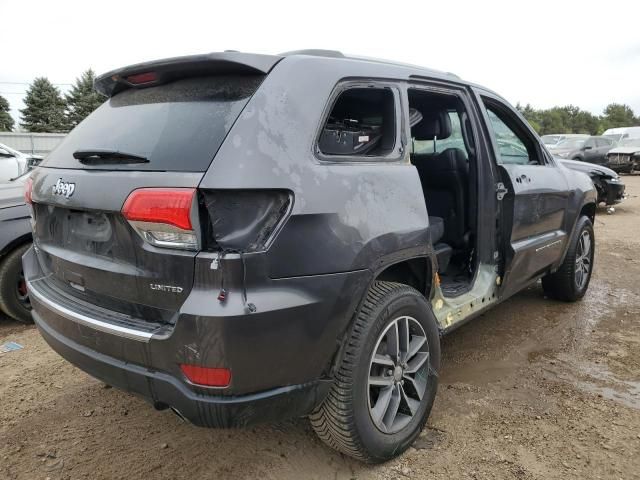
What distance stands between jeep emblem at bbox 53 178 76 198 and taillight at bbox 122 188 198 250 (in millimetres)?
429

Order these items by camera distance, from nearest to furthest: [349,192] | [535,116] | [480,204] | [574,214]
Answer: [349,192]
[480,204]
[574,214]
[535,116]

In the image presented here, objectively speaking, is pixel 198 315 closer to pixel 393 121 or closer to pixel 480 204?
Result: pixel 393 121

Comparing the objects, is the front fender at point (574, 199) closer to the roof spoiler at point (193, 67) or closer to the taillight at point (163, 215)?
the roof spoiler at point (193, 67)

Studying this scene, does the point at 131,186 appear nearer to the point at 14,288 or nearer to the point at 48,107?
the point at 14,288

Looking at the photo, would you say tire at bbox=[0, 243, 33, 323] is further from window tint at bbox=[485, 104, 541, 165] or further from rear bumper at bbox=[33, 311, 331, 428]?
window tint at bbox=[485, 104, 541, 165]

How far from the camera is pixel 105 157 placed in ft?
6.97

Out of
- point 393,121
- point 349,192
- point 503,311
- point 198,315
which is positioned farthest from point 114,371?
A: point 503,311

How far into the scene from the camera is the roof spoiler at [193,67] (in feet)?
6.57

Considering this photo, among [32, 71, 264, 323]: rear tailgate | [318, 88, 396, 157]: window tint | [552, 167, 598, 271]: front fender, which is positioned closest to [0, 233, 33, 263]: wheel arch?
[32, 71, 264, 323]: rear tailgate

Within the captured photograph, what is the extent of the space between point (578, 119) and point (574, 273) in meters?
82.1

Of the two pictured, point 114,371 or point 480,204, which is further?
point 480,204

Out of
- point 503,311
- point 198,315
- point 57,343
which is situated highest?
point 198,315

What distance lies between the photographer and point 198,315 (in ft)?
5.75

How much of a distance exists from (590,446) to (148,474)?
220 centimetres
